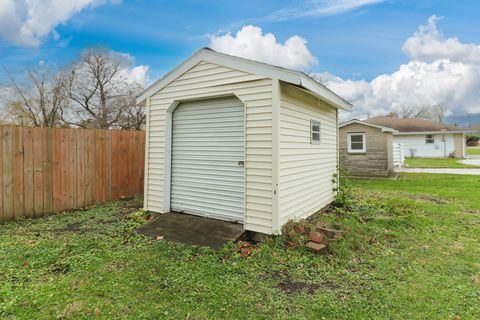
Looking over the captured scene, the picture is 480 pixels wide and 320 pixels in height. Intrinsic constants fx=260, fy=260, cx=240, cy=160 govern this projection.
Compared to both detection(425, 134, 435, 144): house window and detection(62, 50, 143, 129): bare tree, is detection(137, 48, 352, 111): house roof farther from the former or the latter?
detection(425, 134, 435, 144): house window

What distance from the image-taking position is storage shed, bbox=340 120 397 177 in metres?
11.9

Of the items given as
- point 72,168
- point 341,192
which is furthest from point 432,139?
point 72,168

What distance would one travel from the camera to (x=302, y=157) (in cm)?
496

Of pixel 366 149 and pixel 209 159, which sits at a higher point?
pixel 366 149

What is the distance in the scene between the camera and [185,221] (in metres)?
4.78

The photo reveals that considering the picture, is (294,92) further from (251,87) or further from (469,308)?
(469,308)

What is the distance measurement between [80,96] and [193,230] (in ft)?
59.5

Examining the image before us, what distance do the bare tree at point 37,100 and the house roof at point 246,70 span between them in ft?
46.5

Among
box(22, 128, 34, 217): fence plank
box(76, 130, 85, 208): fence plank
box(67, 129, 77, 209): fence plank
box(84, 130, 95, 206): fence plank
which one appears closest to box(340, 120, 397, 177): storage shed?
box(84, 130, 95, 206): fence plank

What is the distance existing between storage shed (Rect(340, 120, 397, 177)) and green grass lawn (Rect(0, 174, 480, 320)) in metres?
7.33

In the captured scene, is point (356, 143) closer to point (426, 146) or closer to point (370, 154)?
point (370, 154)

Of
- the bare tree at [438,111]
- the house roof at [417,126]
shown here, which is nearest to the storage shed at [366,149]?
the house roof at [417,126]

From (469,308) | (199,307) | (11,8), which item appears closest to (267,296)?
(199,307)

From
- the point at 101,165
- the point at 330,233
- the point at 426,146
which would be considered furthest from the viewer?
the point at 426,146
